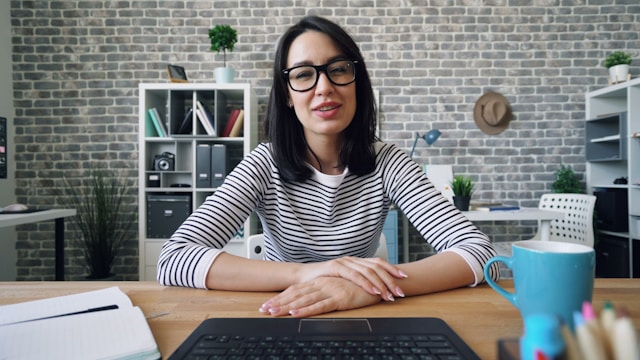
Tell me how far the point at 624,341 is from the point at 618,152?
4.14 metres

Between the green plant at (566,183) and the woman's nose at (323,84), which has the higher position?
the woman's nose at (323,84)

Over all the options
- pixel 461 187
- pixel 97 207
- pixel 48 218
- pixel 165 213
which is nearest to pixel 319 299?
pixel 461 187

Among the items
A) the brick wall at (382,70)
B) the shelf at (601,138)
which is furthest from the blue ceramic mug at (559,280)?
the shelf at (601,138)

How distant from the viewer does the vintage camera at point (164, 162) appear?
318 cm

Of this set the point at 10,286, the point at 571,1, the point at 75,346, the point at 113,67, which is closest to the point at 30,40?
the point at 113,67

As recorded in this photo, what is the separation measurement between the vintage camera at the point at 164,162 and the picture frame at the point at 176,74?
0.63 metres

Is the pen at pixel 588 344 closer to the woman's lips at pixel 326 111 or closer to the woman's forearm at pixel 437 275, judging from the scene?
the woman's forearm at pixel 437 275

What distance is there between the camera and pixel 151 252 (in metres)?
3.10

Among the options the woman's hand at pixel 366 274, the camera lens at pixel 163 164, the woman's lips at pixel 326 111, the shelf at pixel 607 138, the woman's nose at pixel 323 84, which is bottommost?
the woman's hand at pixel 366 274

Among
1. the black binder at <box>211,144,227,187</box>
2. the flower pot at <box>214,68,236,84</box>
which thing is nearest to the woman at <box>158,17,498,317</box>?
the black binder at <box>211,144,227,187</box>

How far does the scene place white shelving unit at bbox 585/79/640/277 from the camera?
313 centimetres

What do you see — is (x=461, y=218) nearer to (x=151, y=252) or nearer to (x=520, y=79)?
(x=151, y=252)

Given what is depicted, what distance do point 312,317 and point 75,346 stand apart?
1.18 feet

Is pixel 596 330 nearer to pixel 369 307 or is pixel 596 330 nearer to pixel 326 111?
pixel 369 307
